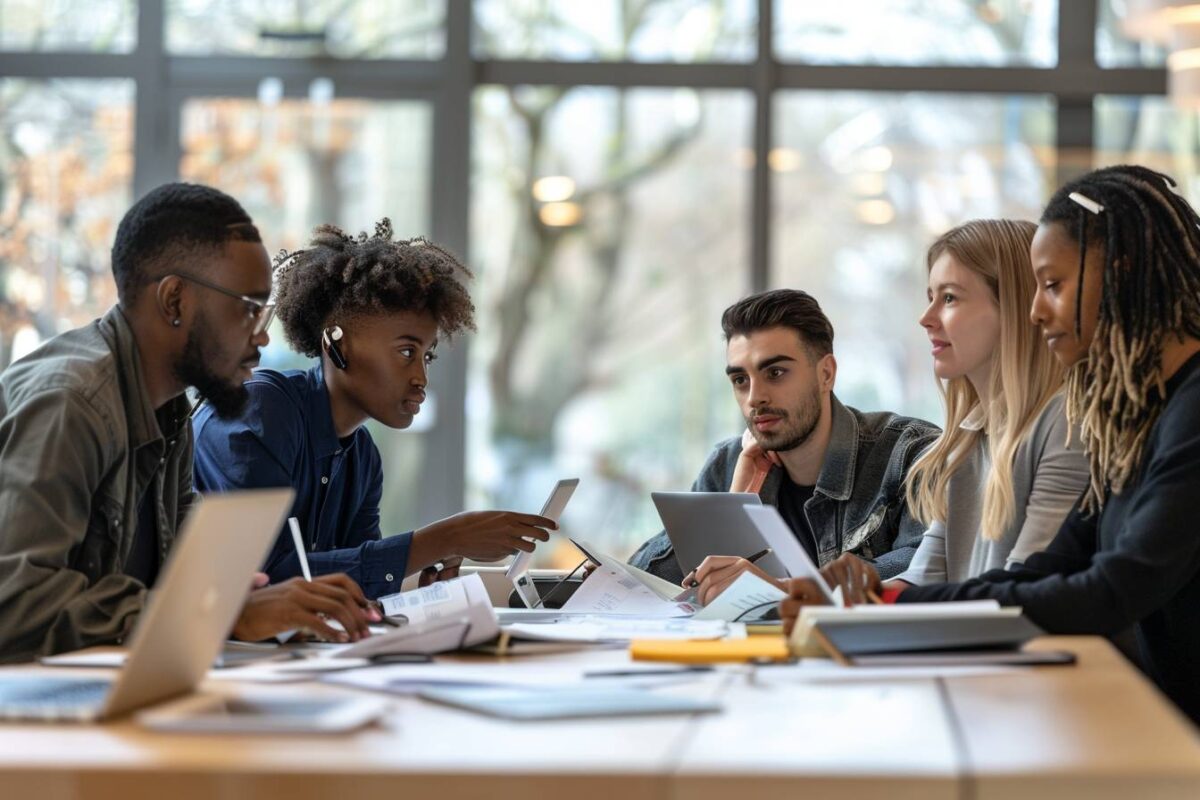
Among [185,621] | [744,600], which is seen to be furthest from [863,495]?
[185,621]

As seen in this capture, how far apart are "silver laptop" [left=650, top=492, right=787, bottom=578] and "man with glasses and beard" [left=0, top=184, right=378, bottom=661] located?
3.17ft

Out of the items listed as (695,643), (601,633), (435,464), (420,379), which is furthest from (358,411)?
(435,464)

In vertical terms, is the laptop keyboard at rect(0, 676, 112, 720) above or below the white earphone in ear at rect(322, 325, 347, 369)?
below

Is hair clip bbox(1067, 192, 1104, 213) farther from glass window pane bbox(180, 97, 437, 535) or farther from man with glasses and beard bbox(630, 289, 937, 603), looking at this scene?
glass window pane bbox(180, 97, 437, 535)

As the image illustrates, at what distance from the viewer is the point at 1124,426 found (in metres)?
2.28

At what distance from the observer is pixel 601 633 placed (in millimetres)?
2357

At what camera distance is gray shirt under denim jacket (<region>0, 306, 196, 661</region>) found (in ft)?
6.89

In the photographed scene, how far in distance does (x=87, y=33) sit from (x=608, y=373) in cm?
251

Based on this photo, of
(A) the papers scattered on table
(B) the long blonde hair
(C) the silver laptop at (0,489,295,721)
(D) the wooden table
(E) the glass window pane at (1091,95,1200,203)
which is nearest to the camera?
(D) the wooden table

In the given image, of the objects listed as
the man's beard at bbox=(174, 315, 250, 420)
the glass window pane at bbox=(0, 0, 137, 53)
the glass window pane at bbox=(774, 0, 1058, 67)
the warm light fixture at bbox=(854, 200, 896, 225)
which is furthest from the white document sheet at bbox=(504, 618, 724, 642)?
the glass window pane at bbox=(0, 0, 137, 53)

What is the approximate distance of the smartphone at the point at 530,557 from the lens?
3.08 metres

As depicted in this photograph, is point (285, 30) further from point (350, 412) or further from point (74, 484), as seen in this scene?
point (74, 484)

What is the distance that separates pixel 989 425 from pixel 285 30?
13.4 feet

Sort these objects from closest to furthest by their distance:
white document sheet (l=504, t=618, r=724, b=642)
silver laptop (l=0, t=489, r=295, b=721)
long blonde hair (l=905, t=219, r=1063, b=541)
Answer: silver laptop (l=0, t=489, r=295, b=721), white document sheet (l=504, t=618, r=724, b=642), long blonde hair (l=905, t=219, r=1063, b=541)
